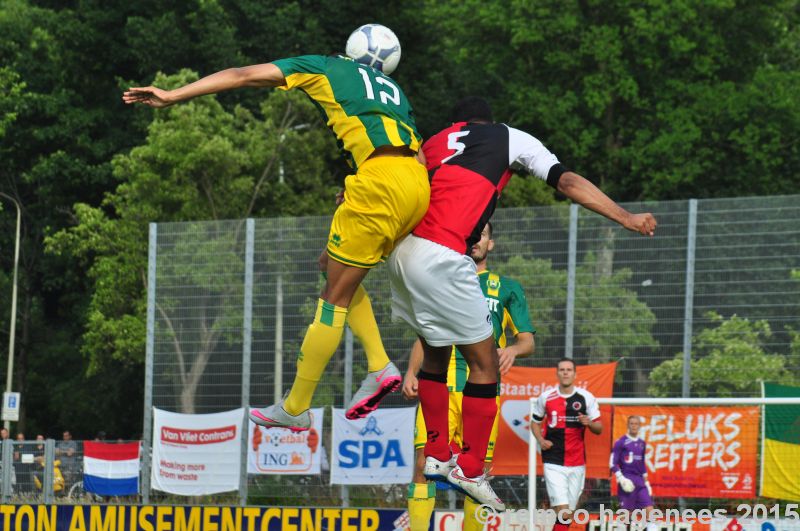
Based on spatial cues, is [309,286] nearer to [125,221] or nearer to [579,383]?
[579,383]

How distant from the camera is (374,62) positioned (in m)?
7.21

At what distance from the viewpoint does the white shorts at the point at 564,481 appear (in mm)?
13742

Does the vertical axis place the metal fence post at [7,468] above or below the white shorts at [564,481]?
A: below

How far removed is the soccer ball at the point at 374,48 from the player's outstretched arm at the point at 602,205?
1250 millimetres

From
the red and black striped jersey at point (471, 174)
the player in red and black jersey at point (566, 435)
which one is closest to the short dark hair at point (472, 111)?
the red and black striped jersey at point (471, 174)

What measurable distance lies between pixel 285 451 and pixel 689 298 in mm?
6085

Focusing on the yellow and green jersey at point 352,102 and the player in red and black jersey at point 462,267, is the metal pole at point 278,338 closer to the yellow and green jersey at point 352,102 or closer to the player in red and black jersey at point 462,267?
the player in red and black jersey at point 462,267

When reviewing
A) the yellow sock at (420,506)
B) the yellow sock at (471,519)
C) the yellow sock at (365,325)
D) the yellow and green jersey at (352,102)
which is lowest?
the yellow sock at (471,519)

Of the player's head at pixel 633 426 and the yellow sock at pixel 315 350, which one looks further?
the player's head at pixel 633 426

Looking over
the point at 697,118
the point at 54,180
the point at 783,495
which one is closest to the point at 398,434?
the point at 783,495

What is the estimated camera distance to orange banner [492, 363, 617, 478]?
17141mm

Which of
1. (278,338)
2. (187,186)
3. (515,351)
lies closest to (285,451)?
(278,338)

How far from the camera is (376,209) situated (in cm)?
669

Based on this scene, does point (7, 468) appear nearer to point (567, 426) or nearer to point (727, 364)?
point (567, 426)
